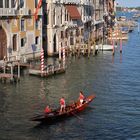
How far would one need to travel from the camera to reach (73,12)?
8881 centimetres

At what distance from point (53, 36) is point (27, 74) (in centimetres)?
2259

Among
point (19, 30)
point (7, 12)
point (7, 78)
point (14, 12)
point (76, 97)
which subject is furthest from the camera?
point (19, 30)

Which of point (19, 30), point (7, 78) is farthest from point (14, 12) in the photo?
point (7, 78)

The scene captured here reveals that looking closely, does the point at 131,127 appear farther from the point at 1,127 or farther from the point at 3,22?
the point at 3,22

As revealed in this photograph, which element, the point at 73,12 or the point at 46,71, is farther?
the point at 73,12

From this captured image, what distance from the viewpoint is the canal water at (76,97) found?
35438 millimetres

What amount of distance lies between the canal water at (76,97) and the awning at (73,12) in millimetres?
17980

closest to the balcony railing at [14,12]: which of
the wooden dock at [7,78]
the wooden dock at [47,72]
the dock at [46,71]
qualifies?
the dock at [46,71]

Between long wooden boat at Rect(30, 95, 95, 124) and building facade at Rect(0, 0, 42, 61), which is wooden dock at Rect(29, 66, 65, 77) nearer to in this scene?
building facade at Rect(0, 0, 42, 61)

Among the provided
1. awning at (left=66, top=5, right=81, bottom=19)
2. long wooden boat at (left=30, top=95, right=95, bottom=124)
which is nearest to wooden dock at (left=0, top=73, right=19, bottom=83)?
long wooden boat at (left=30, top=95, right=95, bottom=124)

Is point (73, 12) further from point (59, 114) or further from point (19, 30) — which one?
point (59, 114)

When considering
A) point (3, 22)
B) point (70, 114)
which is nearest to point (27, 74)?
point (3, 22)

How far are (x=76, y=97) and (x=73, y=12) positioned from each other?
43.3 m

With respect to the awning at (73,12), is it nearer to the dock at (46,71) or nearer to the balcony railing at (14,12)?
the balcony railing at (14,12)
